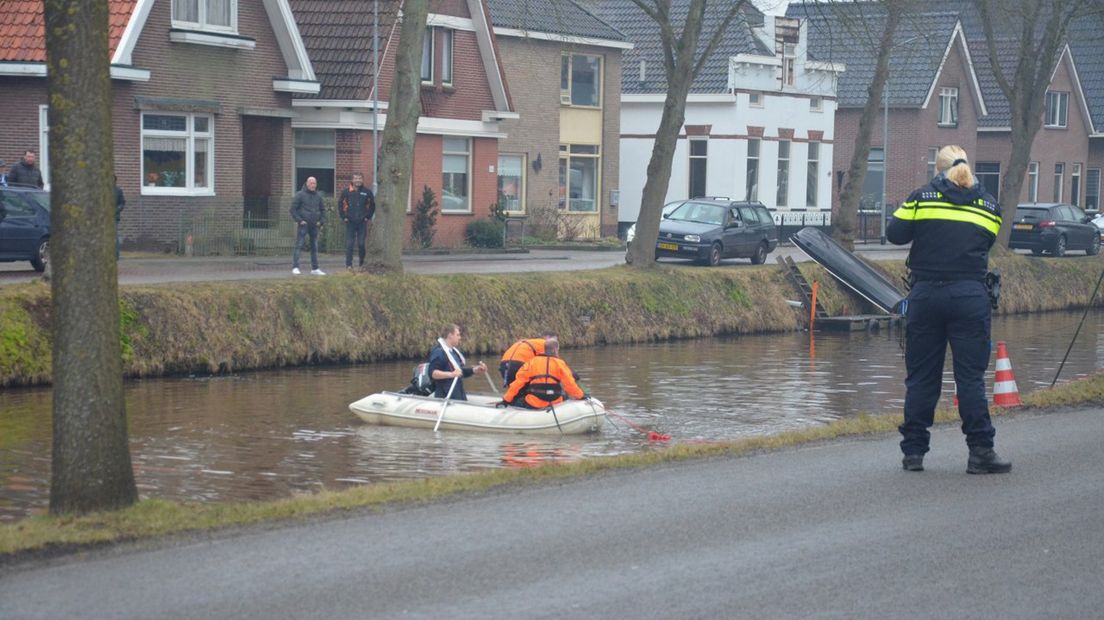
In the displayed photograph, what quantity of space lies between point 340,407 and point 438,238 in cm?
2106

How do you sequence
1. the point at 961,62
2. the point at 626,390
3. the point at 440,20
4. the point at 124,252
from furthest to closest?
1. the point at 961,62
2. the point at 440,20
3. the point at 124,252
4. the point at 626,390

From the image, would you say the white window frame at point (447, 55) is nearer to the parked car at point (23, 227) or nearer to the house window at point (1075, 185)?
the parked car at point (23, 227)

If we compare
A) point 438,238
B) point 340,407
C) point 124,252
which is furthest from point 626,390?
point 438,238

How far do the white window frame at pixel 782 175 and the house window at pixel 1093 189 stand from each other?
2340cm

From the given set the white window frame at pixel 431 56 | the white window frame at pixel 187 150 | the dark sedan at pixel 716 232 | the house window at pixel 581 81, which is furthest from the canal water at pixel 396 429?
the house window at pixel 581 81

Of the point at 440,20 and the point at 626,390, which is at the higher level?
the point at 440,20

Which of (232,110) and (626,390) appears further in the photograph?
(232,110)

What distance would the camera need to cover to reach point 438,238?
128ft

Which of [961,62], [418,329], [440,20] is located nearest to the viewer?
[418,329]

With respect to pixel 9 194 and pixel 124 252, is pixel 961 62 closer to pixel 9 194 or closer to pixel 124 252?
pixel 124 252

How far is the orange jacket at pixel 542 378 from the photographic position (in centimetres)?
1609

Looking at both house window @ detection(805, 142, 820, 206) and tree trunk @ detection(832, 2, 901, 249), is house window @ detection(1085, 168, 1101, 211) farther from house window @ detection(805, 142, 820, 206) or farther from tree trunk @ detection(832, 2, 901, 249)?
tree trunk @ detection(832, 2, 901, 249)

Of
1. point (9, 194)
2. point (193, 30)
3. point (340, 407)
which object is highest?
point (193, 30)

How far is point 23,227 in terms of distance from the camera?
24.7m
